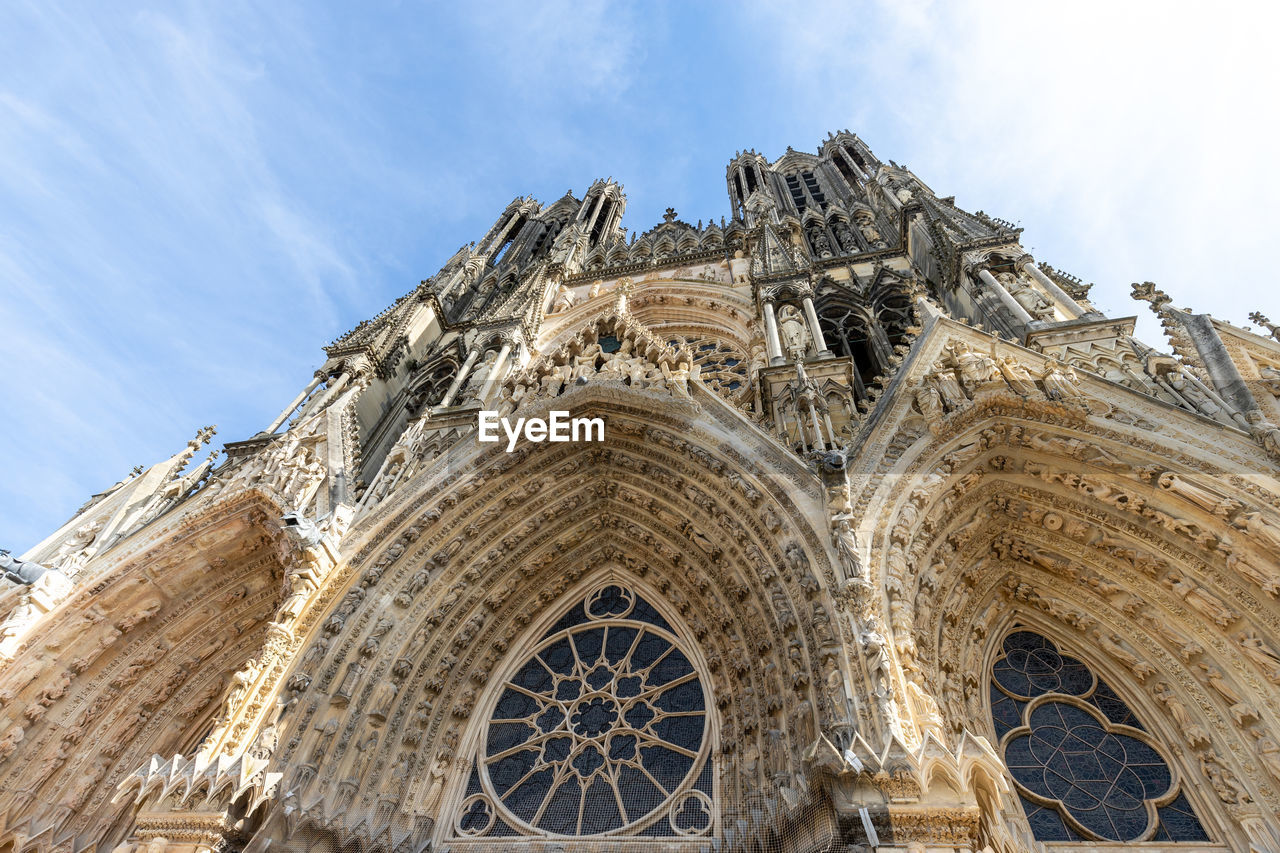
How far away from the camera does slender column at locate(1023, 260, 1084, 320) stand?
9.98 metres

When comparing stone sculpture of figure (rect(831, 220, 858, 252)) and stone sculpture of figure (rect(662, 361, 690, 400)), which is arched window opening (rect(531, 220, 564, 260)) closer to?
stone sculpture of figure (rect(831, 220, 858, 252))

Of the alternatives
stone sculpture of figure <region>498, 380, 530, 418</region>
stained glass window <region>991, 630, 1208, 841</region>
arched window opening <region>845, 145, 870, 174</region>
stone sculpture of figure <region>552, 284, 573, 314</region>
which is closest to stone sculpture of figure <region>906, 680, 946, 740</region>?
stained glass window <region>991, 630, 1208, 841</region>

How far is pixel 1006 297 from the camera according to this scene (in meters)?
10.5

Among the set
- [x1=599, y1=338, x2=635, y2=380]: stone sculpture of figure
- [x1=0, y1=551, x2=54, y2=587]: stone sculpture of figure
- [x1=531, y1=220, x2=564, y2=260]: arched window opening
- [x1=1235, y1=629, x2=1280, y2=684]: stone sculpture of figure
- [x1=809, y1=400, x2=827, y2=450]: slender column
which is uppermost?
[x1=531, y1=220, x2=564, y2=260]: arched window opening

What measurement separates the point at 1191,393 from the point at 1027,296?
3.72 m

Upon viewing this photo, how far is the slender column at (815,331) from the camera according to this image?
10.3 m

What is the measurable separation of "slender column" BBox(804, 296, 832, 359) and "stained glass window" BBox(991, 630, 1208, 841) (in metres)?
4.49

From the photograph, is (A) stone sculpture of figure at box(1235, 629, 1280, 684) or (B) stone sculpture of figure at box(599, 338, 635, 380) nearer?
(A) stone sculpture of figure at box(1235, 629, 1280, 684)

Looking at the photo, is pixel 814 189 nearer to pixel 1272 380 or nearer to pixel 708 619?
pixel 1272 380

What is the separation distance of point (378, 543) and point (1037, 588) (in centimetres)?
716

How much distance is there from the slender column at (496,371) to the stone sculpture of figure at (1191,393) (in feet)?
28.8

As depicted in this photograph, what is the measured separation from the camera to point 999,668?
7180 mm

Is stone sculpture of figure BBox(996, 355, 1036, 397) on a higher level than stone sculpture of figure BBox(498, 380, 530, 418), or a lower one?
lower

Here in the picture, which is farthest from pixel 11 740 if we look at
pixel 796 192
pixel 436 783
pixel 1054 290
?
pixel 796 192
